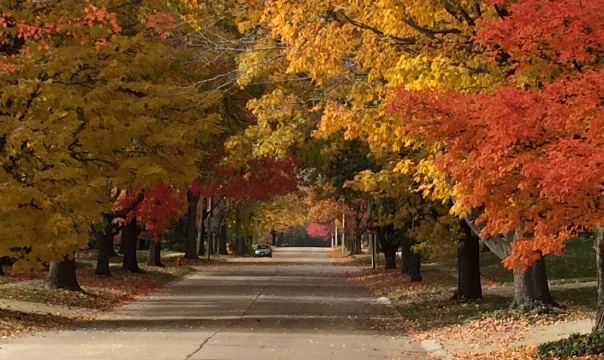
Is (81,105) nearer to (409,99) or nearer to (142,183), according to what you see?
(142,183)

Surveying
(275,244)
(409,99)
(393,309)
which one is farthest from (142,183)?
(275,244)

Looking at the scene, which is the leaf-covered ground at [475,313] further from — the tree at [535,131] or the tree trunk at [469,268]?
the tree at [535,131]

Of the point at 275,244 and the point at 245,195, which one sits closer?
the point at 245,195

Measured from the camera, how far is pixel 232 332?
19.1 m

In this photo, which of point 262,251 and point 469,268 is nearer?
point 469,268

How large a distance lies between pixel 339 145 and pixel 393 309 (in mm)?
4753

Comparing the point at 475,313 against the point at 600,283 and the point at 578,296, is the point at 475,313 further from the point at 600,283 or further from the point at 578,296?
the point at 600,283

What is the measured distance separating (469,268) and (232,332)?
924 cm

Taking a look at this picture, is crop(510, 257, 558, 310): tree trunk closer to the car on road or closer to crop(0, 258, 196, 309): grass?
crop(0, 258, 196, 309): grass

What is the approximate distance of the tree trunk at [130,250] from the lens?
42188 mm

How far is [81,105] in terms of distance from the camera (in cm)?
1953

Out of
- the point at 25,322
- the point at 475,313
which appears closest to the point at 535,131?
the point at 475,313

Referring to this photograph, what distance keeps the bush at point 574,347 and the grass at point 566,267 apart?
59.6 ft

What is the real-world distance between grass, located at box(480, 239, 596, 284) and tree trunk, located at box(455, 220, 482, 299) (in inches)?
264
